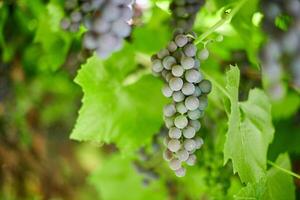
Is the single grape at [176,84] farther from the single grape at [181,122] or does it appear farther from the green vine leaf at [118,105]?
the green vine leaf at [118,105]

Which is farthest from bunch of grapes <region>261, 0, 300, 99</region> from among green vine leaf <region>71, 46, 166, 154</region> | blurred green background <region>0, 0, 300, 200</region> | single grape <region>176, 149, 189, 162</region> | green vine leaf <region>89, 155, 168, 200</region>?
green vine leaf <region>89, 155, 168, 200</region>

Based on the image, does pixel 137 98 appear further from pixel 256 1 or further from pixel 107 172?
pixel 107 172

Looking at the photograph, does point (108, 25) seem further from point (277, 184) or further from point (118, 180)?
point (118, 180)

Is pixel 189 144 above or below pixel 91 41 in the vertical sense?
below

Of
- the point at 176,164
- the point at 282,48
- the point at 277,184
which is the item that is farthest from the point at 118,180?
the point at 282,48

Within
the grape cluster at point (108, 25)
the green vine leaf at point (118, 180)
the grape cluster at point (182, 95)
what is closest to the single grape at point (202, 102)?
the grape cluster at point (182, 95)

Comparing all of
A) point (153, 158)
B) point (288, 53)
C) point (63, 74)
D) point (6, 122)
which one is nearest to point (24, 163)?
point (6, 122)

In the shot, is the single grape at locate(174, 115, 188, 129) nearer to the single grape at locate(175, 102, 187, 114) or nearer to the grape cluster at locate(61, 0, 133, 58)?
the single grape at locate(175, 102, 187, 114)
